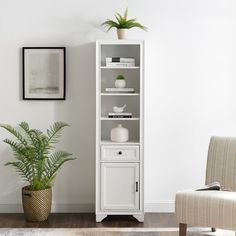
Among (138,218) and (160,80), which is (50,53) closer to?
(160,80)

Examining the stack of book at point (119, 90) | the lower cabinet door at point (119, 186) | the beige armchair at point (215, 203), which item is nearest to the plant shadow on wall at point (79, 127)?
the stack of book at point (119, 90)

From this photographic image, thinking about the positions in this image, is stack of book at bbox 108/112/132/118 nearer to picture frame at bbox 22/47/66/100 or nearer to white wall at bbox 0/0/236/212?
white wall at bbox 0/0/236/212

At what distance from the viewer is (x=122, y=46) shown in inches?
210

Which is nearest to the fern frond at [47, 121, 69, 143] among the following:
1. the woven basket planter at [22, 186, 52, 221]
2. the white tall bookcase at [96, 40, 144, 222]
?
the white tall bookcase at [96, 40, 144, 222]

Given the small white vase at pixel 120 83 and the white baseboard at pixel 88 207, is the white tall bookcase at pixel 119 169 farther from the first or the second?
the white baseboard at pixel 88 207

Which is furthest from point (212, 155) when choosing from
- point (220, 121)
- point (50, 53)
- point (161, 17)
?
point (50, 53)

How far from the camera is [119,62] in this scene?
5102 mm

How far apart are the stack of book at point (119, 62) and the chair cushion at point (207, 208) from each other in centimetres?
149

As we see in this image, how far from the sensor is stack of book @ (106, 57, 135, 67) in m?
5.09

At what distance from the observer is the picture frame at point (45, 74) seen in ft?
17.4

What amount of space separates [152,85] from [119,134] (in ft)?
2.19

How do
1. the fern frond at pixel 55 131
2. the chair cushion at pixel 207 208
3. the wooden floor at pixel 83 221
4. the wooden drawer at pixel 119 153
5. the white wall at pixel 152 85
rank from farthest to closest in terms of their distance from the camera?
the white wall at pixel 152 85, the fern frond at pixel 55 131, the wooden drawer at pixel 119 153, the wooden floor at pixel 83 221, the chair cushion at pixel 207 208

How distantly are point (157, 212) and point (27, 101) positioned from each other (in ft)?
5.73

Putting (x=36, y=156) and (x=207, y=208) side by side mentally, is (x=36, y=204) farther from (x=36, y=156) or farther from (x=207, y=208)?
(x=207, y=208)
